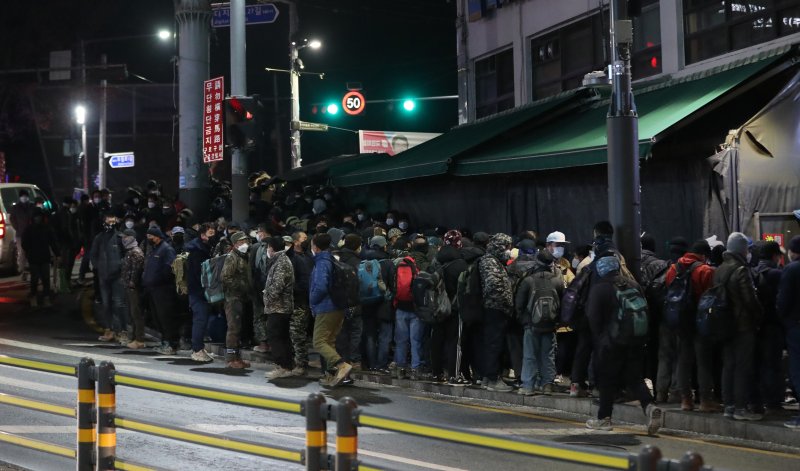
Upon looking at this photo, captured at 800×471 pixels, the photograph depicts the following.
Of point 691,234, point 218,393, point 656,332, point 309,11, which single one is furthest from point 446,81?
point 218,393

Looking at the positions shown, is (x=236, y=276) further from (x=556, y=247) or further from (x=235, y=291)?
(x=556, y=247)

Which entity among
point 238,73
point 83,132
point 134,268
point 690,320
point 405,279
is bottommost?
point 690,320

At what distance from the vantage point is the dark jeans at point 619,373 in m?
10.0

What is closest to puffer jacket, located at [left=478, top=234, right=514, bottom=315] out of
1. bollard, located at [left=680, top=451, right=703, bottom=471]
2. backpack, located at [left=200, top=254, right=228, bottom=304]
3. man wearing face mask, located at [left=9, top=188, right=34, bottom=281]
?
backpack, located at [left=200, top=254, right=228, bottom=304]

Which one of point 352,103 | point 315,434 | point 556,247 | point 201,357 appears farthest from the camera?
point 352,103

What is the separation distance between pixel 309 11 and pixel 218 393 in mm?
44838

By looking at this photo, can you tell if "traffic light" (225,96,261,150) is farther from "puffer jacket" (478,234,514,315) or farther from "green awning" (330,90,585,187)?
"puffer jacket" (478,234,514,315)

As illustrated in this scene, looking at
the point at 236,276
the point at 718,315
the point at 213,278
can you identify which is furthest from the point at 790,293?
the point at 213,278

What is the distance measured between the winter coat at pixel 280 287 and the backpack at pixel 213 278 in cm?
149

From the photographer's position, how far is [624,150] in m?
12.0

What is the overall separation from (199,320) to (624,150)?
6.64m

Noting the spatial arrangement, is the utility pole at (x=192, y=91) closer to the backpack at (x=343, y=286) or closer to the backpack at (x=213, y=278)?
the backpack at (x=213, y=278)

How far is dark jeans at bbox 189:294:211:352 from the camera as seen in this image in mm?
15203

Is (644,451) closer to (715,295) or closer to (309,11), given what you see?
(715,295)
